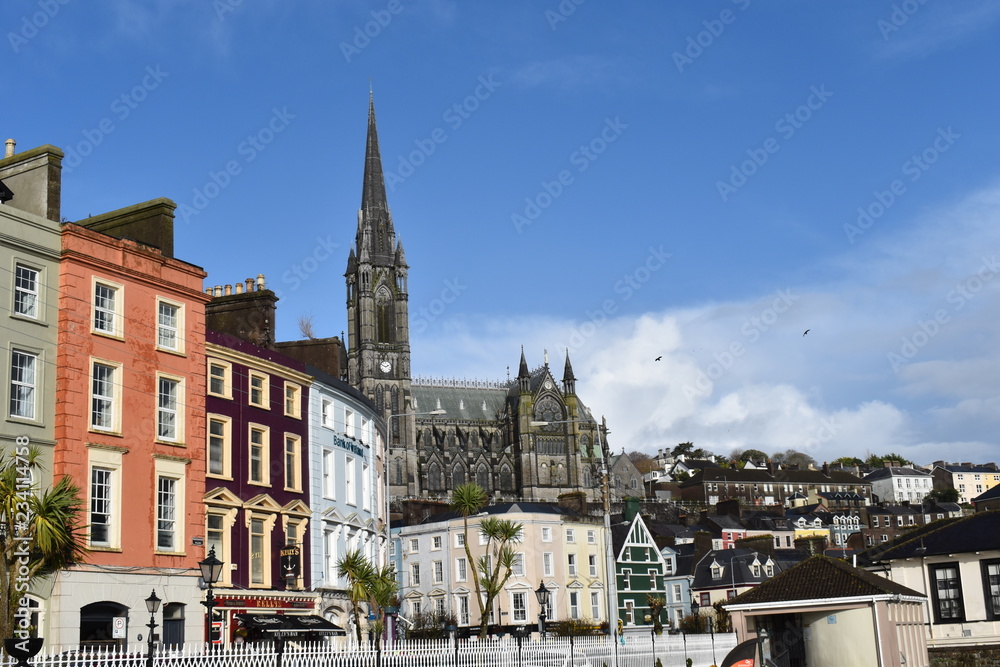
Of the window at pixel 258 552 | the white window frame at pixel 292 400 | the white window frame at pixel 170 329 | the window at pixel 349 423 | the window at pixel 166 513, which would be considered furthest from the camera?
the window at pixel 349 423

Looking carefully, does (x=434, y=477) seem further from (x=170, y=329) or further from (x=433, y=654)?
(x=433, y=654)

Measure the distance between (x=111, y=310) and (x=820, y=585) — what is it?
75.8ft

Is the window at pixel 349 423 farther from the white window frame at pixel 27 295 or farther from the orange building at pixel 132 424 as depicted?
the white window frame at pixel 27 295

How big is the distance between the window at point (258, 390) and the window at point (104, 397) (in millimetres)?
7099

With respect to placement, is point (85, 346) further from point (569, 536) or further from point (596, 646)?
point (569, 536)

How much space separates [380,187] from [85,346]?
5332 inches

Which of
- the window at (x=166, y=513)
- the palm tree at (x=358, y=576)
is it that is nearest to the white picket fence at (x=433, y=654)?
the palm tree at (x=358, y=576)

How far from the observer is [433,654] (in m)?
27.7

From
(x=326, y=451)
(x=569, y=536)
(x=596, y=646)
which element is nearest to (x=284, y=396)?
(x=326, y=451)

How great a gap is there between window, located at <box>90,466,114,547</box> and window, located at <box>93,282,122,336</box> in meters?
3.98

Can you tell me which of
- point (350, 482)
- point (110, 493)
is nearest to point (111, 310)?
point (110, 493)

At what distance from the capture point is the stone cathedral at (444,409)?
486 ft

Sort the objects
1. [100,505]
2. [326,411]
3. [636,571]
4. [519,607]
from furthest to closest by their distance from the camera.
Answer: [636,571] < [519,607] < [326,411] < [100,505]

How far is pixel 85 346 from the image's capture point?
2970cm
